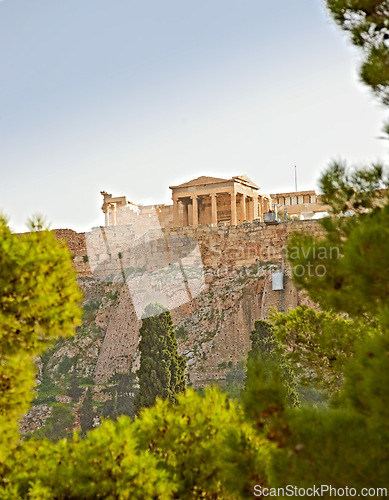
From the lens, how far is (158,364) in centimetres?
1750

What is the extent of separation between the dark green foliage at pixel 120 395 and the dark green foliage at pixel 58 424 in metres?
1.23

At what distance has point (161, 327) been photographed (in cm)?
1823

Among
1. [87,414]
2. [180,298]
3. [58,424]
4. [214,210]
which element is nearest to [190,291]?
[180,298]

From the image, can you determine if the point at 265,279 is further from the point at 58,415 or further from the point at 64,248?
the point at 64,248

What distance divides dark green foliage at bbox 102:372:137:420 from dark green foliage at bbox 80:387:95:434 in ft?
1.47

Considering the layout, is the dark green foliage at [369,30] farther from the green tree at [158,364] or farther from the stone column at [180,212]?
the stone column at [180,212]

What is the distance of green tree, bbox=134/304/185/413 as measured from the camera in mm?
17123

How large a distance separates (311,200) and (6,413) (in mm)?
35608

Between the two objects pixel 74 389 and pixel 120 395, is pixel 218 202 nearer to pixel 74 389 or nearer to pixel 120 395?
pixel 74 389

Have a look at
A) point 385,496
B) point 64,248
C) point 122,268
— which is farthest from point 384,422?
point 122,268

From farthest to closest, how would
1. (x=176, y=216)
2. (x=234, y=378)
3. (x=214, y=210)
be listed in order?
(x=176, y=216) → (x=214, y=210) → (x=234, y=378)

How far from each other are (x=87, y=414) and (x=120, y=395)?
59.8 inches

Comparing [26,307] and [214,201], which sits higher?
[214,201]

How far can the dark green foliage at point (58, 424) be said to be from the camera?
2177 centimetres
